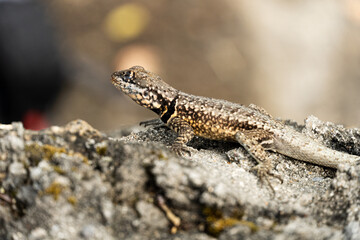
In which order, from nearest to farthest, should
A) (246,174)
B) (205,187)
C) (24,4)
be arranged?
(205,187)
(246,174)
(24,4)

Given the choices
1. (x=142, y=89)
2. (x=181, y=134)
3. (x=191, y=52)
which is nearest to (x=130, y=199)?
(x=181, y=134)

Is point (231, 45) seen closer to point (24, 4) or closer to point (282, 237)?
point (24, 4)

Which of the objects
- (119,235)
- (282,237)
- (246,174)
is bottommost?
(119,235)

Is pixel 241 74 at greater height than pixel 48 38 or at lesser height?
greater

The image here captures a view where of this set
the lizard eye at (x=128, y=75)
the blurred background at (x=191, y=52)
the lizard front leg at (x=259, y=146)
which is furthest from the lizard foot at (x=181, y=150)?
the blurred background at (x=191, y=52)

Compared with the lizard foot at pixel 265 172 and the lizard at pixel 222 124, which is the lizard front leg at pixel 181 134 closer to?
the lizard at pixel 222 124

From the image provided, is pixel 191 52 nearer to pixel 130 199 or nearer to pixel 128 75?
pixel 128 75

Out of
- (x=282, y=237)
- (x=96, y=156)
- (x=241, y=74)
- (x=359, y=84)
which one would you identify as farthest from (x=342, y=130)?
(x=359, y=84)
